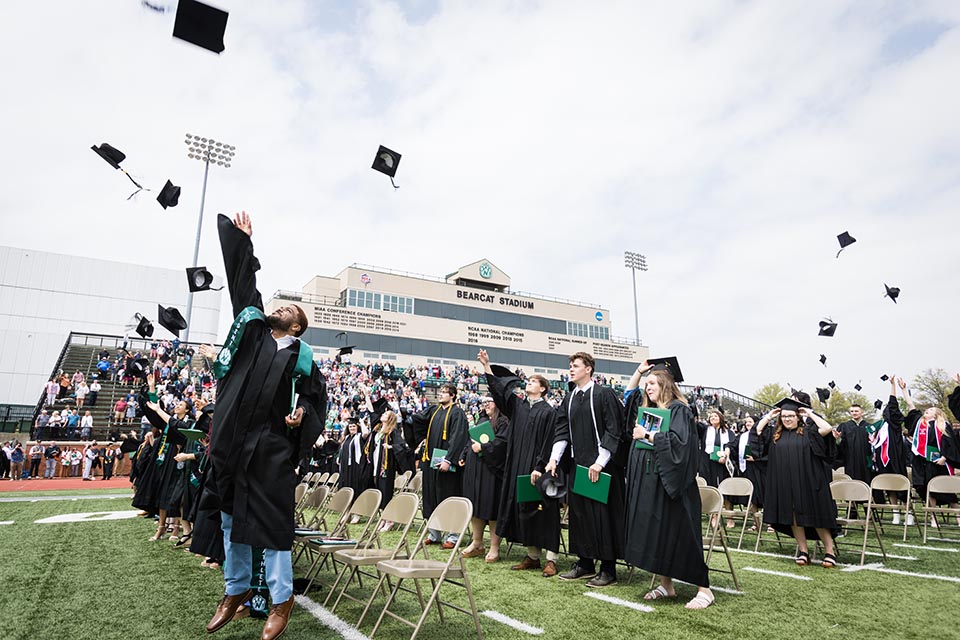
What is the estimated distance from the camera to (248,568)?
12.2ft

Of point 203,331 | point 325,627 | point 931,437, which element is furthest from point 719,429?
point 203,331

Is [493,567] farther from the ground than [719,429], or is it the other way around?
[719,429]

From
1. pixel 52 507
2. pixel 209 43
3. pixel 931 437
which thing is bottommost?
pixel 52 507

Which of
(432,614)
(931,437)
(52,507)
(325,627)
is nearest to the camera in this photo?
(325,627)

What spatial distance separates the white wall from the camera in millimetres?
32531

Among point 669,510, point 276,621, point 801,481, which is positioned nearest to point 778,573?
point 801,481

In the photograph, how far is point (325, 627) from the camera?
144 inches

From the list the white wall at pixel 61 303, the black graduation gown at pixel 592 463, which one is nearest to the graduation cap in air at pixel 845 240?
the black graduation gown at pixel 592 463

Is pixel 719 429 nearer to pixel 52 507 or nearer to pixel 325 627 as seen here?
pixel 325 627

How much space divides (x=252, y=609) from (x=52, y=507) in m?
9.62

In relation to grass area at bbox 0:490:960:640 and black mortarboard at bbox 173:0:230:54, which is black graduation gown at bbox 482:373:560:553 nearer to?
grass area at bbox 0:490:960:640

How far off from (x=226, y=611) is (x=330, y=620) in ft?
2.21

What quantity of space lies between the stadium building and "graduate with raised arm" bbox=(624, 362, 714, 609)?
30.5 meters

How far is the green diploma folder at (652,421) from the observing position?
461 centimetres
